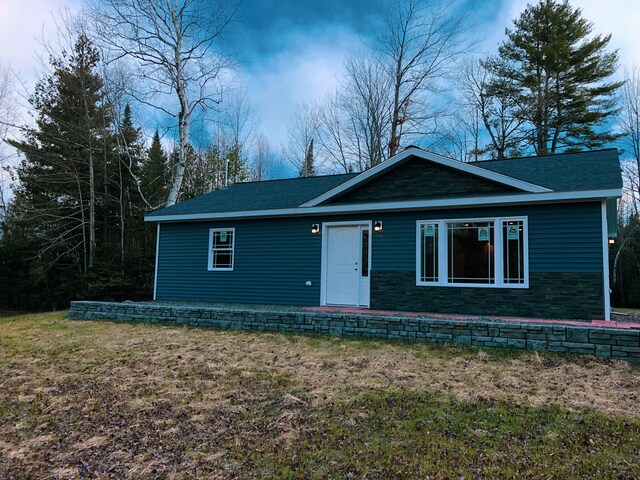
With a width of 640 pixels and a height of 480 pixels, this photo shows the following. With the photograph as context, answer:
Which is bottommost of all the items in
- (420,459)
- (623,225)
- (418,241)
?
(420,459)

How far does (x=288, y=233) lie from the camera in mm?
10039

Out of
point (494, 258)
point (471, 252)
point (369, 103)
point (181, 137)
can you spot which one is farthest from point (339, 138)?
point (494, 258)

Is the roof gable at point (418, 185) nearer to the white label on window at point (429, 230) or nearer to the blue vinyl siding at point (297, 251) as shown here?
the blue vinyl siding at point (297, 251)

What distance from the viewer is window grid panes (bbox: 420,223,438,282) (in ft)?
27.6

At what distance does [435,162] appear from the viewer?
28.0ft

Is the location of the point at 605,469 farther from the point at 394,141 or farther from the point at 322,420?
the point at 394,141

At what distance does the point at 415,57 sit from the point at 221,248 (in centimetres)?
1433

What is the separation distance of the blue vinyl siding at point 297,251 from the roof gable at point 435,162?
1.56 ft

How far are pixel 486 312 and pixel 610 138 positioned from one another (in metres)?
15.8

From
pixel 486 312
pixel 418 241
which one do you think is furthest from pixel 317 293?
pixel 486 312

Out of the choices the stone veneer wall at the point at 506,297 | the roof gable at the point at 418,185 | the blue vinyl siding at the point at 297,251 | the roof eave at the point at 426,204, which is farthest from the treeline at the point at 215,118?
the stone veneer wall at the point at 506,297

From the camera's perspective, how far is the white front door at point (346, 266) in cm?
922

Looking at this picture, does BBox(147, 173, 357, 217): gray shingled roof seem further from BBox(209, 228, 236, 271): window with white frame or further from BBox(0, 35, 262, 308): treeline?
→ BBox(0, 35, 262, 308): treeline

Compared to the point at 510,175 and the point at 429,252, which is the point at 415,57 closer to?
the point at 510,175
